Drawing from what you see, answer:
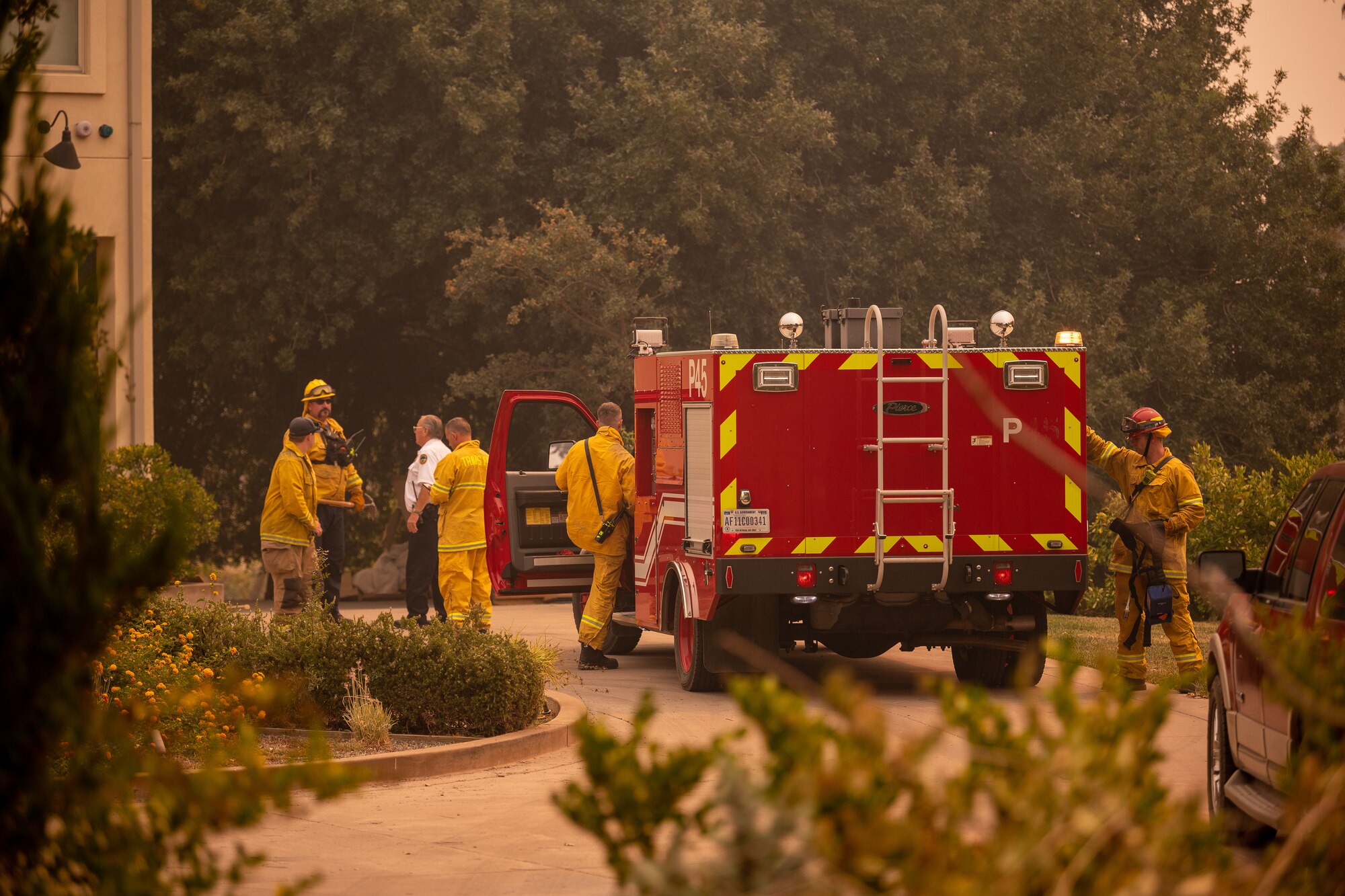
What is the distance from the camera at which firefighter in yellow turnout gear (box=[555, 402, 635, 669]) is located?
13281mm

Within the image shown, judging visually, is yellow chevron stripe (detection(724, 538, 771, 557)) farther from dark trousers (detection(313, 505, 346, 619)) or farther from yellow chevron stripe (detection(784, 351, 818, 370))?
dark trousers (detection(313, 505, 346, 619))

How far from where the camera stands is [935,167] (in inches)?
1005

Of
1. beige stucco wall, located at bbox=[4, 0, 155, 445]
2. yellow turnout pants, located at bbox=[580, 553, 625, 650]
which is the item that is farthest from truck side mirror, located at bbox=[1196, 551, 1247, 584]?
beige stucco wall, located at bbox=[4, 0, 155, 445]

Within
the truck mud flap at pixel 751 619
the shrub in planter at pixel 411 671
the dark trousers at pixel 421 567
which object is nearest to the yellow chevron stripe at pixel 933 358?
the truck mud flap at pixel 751 619

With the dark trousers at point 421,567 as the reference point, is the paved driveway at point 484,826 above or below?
below

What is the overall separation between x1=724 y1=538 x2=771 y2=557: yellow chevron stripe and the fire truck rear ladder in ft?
2.45

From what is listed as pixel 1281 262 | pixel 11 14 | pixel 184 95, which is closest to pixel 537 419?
pixel 184 95

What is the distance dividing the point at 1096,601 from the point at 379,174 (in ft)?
39.3

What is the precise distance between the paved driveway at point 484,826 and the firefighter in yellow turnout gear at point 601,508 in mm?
1685

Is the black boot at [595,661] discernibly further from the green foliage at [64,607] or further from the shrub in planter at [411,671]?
the green foliage at [64,607]

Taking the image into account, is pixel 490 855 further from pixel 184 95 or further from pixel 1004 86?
pixel 1004 86

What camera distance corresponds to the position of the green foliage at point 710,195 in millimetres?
23562

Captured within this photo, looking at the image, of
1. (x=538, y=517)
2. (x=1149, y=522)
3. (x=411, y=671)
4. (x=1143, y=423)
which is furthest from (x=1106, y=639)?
(x=411, y=671)

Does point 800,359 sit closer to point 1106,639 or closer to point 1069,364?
point 1069,364
